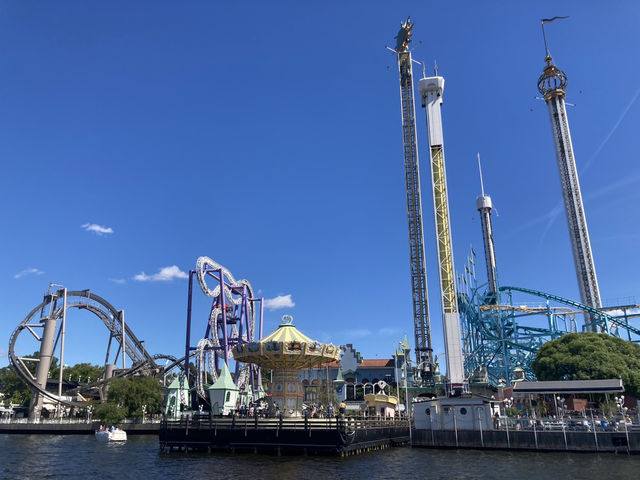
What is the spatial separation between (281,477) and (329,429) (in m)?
7.68

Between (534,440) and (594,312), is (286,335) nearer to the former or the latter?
(534,440)

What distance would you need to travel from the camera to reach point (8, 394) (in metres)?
91.3

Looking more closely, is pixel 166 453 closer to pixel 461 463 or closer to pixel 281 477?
pixel 281 477

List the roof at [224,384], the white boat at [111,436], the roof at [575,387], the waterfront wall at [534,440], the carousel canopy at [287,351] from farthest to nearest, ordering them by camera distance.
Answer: the roof at [224,384], the white boat at [111,436], the roof at [575,387], the carousel canopy at [287,351], the waterfront wall at [534,440]

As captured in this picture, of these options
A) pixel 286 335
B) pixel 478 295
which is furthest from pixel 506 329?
pixel 286 335

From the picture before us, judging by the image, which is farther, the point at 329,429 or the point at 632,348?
the point at 632,348

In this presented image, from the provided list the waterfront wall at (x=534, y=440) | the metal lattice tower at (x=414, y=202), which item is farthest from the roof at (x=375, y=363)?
the waterfront wall at (x=534, y=440)

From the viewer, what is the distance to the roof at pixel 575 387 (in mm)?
37219

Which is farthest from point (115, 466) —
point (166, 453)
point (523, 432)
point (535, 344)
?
point (535, 344)

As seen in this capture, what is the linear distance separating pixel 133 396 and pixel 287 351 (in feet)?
131

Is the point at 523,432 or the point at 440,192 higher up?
the point at 440,192

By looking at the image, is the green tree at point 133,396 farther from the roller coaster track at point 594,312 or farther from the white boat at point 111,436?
the roller coaster track at point 594,312

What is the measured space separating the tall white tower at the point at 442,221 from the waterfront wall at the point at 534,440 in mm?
22882

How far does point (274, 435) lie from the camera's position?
3153cm
